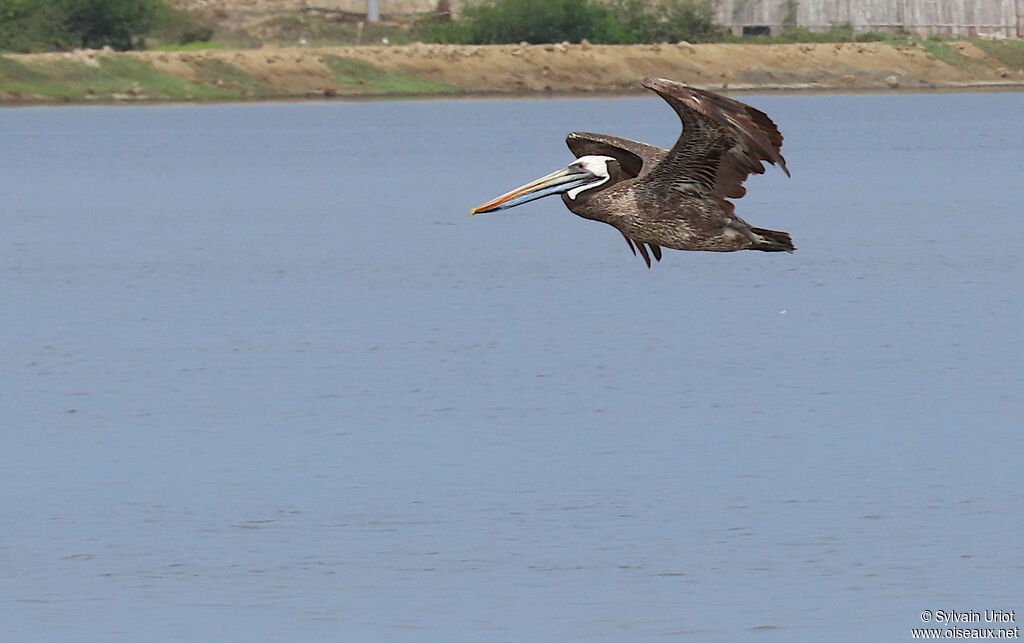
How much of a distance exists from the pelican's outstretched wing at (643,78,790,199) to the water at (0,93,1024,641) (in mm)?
3100

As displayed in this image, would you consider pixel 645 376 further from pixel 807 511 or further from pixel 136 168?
pixel 136 168

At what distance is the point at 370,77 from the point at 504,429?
232 feet

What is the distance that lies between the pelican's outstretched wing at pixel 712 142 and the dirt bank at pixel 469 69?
245ft

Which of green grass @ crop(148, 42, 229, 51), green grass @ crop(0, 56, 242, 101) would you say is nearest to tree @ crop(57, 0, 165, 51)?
green grass @ crop(148, 42, 229, 51)

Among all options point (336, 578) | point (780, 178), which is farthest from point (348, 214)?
point (336, 578)

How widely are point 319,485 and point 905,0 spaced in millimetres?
86126

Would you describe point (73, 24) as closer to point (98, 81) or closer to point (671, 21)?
point (98, 81)

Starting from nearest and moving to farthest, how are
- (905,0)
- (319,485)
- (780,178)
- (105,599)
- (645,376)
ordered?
1. (105,599)
2. (319,485)
3. (645,376)
4. (780,178)
5. (905,0)

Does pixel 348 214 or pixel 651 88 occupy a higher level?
pixel 651 88

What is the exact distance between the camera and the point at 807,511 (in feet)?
63.9

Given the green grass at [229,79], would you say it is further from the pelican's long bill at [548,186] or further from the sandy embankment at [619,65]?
the pelican's long bill at [548,186]

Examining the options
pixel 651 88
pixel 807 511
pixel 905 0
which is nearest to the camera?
pixel 651 88

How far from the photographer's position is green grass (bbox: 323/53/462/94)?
92812 mm

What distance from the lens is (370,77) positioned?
93.0 m
